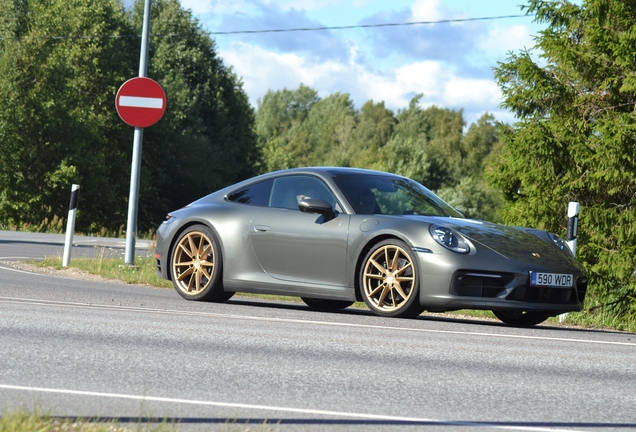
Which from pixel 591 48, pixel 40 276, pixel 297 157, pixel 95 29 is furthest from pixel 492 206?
pixel 40 276

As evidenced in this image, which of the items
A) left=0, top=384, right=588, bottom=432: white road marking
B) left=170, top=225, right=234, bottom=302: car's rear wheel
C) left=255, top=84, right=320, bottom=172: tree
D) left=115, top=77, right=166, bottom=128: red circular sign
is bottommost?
left=0, top=384, right=588, bottom=432: white road marking

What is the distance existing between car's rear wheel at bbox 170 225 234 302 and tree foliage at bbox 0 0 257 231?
32698 mm

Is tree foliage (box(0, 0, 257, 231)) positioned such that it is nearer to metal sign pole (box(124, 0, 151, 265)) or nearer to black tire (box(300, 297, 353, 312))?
metal sign pole (box(124, 0, 151, 265))

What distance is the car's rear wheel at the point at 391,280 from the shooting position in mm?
8984

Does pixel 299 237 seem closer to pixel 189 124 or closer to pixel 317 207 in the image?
pixel 317 207

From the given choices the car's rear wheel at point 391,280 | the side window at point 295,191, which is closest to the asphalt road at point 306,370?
the car's rear wheel at point 391,280

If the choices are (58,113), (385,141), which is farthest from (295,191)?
(385,141)

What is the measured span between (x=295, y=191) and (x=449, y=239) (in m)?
1.97

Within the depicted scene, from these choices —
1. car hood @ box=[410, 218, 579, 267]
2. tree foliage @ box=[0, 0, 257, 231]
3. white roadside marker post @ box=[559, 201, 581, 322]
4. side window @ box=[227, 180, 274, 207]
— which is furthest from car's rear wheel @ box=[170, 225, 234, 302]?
tree foliage @ box=[0, 0, 257, 231]

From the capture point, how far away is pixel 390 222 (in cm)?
927

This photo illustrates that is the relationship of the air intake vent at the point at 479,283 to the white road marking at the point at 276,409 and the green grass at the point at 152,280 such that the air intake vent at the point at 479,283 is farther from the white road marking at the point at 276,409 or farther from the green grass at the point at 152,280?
the white road marking at the point at 276,409

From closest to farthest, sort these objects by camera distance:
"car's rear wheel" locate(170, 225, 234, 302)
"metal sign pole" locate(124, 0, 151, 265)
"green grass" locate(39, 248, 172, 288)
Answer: "car's rear wheel" locate(170, 225, 234, 302)
"green grass" locate(39, 248, 172, 288)
"metal sign pole" locate(124, 0, 151, 265)

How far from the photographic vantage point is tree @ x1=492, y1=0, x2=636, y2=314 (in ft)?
64.6

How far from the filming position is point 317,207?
959 cm
